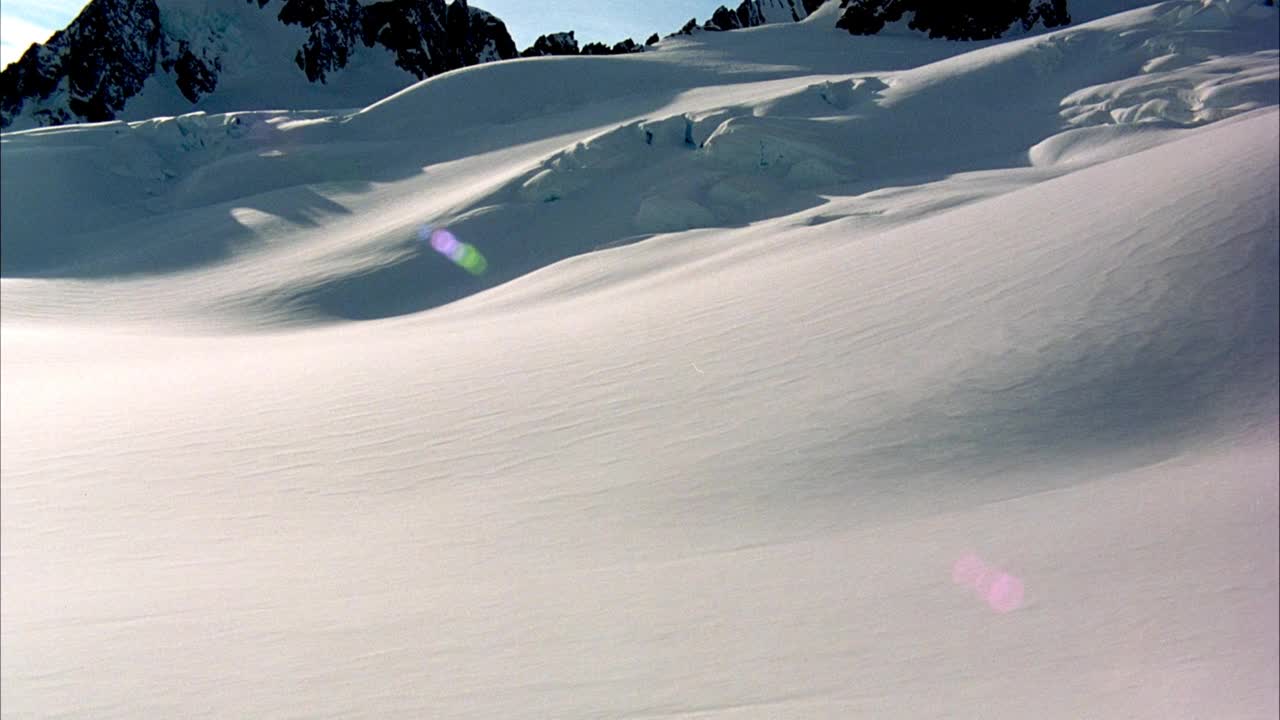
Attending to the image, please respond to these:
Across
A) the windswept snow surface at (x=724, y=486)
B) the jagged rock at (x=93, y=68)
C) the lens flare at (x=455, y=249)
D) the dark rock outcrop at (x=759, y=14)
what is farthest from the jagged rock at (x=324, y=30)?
the windswept snow surface at (x=724, y=486)

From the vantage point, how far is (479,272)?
1051 centimetres

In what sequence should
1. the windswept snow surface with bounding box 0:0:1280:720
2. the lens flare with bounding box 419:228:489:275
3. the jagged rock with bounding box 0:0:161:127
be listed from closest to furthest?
the windswept snow surface with bounding box 0:0:1280:720, the lens flare with bounding box 419:228:489:275, the jagged rock with bounding box 0:0:161:127

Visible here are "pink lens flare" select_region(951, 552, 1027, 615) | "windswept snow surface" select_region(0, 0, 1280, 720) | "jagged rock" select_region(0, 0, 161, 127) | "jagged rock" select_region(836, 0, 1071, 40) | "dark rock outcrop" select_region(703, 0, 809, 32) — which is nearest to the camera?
"windswept snow surface" select_region(0, 0, 1280, 720)

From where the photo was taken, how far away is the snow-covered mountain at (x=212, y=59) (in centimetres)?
3725

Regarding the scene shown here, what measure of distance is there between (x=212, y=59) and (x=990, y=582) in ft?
142

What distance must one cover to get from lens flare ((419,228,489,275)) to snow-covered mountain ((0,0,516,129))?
94.3ft

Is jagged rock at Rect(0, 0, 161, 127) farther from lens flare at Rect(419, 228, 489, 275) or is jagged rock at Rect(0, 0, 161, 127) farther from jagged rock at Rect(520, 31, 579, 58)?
lens flare at Rect(419, 228, 489, 275)

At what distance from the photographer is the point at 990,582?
7.82 feet

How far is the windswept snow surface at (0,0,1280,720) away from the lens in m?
2.17

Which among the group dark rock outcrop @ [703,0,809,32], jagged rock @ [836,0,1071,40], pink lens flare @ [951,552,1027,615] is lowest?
pink lens flare @ [951,552,1027,615]

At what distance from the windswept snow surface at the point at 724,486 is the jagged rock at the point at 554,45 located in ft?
108

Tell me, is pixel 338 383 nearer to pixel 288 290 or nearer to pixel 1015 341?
pixel 1015 341

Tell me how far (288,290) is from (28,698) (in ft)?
29.4

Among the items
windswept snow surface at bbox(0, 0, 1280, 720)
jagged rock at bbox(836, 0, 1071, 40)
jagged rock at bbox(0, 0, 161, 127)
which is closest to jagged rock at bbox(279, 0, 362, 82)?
jagged rock at bbox(0, 0, 161, 127)
